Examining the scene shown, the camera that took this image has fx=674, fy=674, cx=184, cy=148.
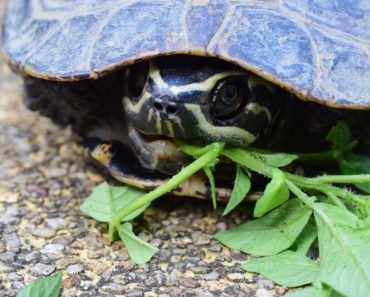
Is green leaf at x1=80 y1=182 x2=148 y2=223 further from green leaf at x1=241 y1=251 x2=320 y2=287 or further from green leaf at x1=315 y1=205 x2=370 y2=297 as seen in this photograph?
green leaf at x1=315 y1=205 x2=370 y2=297

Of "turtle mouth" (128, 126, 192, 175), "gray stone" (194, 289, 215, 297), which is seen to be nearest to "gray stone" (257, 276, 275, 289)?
"gray stone" (194, 289, 215, 297)

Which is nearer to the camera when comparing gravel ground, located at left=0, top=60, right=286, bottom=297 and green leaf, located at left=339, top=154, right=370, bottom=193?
gravel ground, located at left=0, top=60, right=286, bottom=297

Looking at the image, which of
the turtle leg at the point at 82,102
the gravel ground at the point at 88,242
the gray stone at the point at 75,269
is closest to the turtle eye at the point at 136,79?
the turtle leg at the point at 82,102

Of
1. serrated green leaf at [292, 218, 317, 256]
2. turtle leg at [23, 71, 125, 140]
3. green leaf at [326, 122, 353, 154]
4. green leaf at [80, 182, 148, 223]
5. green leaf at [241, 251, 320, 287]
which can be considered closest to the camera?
green leaf at [241, 251, 320, 287]

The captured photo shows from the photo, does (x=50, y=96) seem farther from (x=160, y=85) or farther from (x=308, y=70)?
(x=308, y=70)

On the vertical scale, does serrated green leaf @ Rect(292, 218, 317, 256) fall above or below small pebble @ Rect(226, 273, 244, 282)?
above

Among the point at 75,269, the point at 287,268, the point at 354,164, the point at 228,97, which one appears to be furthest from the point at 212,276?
→ the point at 354,164

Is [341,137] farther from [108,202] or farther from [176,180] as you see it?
[108,202]
